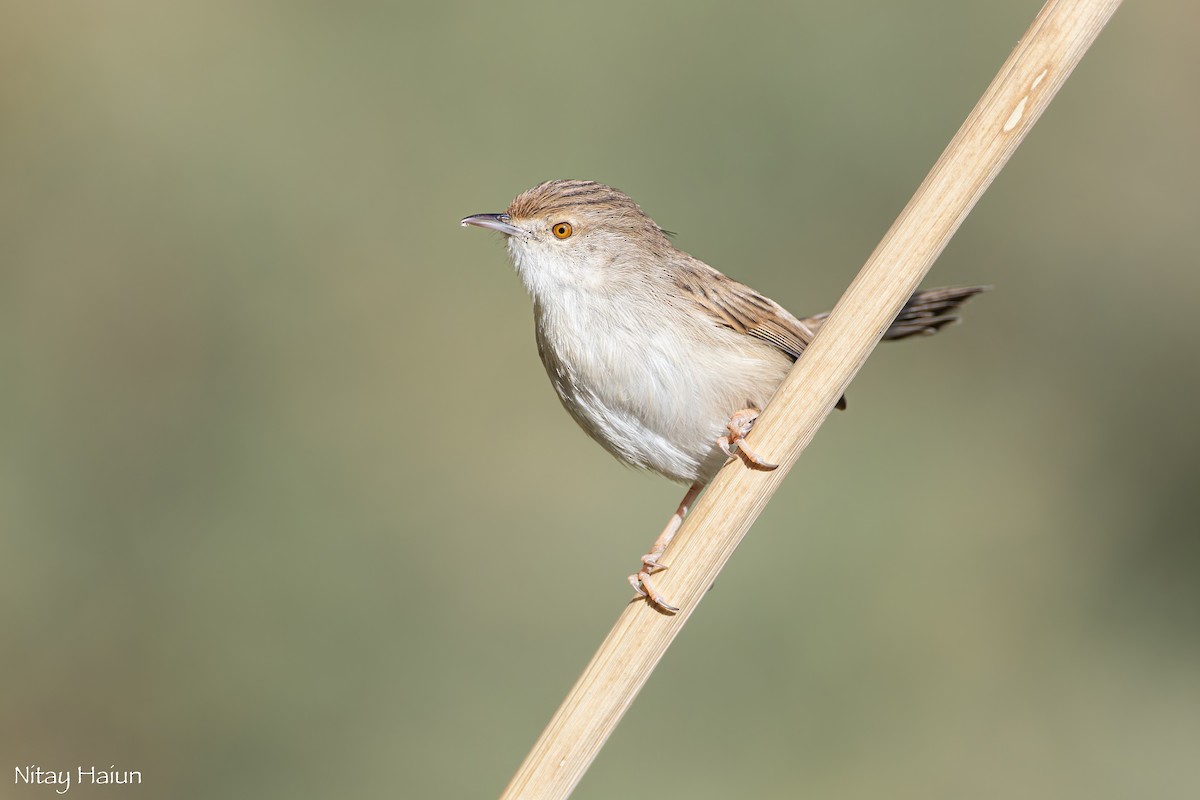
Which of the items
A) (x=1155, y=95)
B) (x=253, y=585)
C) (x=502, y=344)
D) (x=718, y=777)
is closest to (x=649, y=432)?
(x=718, y=777)

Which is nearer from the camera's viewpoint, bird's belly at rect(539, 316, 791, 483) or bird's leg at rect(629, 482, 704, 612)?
bird's leg at rect(629, 482, 704, 612)

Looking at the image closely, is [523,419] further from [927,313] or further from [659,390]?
[659,390]

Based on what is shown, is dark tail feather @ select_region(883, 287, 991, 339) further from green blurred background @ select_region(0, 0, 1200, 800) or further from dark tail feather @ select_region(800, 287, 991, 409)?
green blurred background @ select_region(0, 0, 1200, 800)

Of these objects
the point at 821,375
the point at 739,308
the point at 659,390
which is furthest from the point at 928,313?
the point at 821,375

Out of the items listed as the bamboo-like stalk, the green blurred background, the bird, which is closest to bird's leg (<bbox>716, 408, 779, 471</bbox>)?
the bird

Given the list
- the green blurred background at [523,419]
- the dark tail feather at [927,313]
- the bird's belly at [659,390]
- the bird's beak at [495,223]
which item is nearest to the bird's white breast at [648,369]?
the bird's belly at [659,390]

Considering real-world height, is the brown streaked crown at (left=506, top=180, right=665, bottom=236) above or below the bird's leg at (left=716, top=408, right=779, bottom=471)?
above

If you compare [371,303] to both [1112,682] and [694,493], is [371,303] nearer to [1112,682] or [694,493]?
[694,493]

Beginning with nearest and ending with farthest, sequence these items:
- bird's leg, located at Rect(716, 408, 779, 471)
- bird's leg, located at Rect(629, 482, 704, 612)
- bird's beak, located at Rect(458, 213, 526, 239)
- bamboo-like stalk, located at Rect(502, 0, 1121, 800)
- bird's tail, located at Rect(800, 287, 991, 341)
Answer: bamboo-like stalk, located at Rect(502, 0, 1121, 800) < bird's leg, located at Rect(629, 482, 704, 612) < bird's leg, located at Rect(716, 408, 779, 471) < bird's beak, located at Rect(458, 213, 526, 239) < bird's tail, located at Rect(800, 287, 991, 341)
